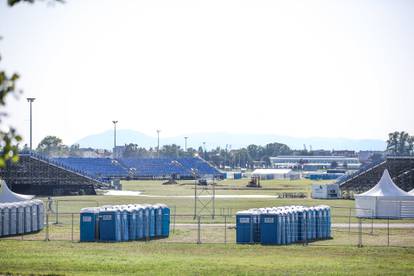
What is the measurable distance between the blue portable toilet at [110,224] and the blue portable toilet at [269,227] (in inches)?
263

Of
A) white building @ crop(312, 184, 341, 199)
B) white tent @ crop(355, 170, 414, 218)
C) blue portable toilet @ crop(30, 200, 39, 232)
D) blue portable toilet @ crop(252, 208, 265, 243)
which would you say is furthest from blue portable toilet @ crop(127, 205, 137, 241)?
white building @ crop(312, 184, 341, 199)

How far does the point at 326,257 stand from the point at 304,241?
283 inches

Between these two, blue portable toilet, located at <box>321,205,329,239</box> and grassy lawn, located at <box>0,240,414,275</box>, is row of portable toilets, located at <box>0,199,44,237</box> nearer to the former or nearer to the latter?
grassy lawn, located at <box>0,240,414,275</box>

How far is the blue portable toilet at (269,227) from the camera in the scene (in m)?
38.8

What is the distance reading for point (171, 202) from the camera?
271ft

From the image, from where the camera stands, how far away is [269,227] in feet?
128

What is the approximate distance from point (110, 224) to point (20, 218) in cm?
683

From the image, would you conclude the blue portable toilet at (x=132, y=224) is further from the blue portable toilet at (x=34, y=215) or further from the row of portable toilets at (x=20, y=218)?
the blue portable toilet at (x=34, y=215)

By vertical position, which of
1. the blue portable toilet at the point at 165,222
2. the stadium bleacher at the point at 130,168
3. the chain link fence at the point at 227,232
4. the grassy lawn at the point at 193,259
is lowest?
the chain link fence at the point at 227,232

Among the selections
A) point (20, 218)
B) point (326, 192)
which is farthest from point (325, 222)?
point (326, 192)

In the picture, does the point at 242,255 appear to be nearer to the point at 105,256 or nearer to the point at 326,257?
the point at 326,257

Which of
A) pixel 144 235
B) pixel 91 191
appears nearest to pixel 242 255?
pixel 144 235

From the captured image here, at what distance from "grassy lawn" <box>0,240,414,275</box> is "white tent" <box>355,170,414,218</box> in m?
23.4

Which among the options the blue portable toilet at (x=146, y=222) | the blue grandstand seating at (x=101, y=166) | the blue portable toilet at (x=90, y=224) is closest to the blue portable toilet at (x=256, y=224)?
the blue portable toilet at (x=146, y=222)
